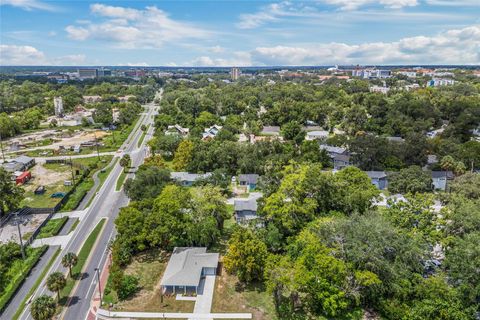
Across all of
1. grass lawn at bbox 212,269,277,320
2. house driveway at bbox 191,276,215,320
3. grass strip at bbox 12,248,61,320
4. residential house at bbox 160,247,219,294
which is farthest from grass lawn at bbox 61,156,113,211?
grass lawn at bbox 212,269,277,320

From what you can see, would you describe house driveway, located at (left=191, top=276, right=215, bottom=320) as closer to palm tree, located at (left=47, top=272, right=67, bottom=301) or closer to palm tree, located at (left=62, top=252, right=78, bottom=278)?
palm tree, located at (left=47, top=272, right=67, bottom=301)

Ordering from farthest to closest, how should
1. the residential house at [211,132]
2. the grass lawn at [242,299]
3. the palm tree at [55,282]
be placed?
the residential house at [211,132] < the grass lawn at [242,299] < the palm tree at [55,282]

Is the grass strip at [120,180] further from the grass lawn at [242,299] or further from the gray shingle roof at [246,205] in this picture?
the grass lawn at [242,299]

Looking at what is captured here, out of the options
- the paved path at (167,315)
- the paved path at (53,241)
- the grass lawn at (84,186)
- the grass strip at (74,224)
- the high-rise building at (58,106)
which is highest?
the high-rise building at (58,106)

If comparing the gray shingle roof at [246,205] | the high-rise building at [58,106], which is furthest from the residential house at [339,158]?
the high-rise building at [58,106]

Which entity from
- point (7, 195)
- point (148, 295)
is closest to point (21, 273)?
point (148, 295)

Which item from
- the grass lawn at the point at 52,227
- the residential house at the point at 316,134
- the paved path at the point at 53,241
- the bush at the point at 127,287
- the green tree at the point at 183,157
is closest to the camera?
the bush at the point at 127,287
